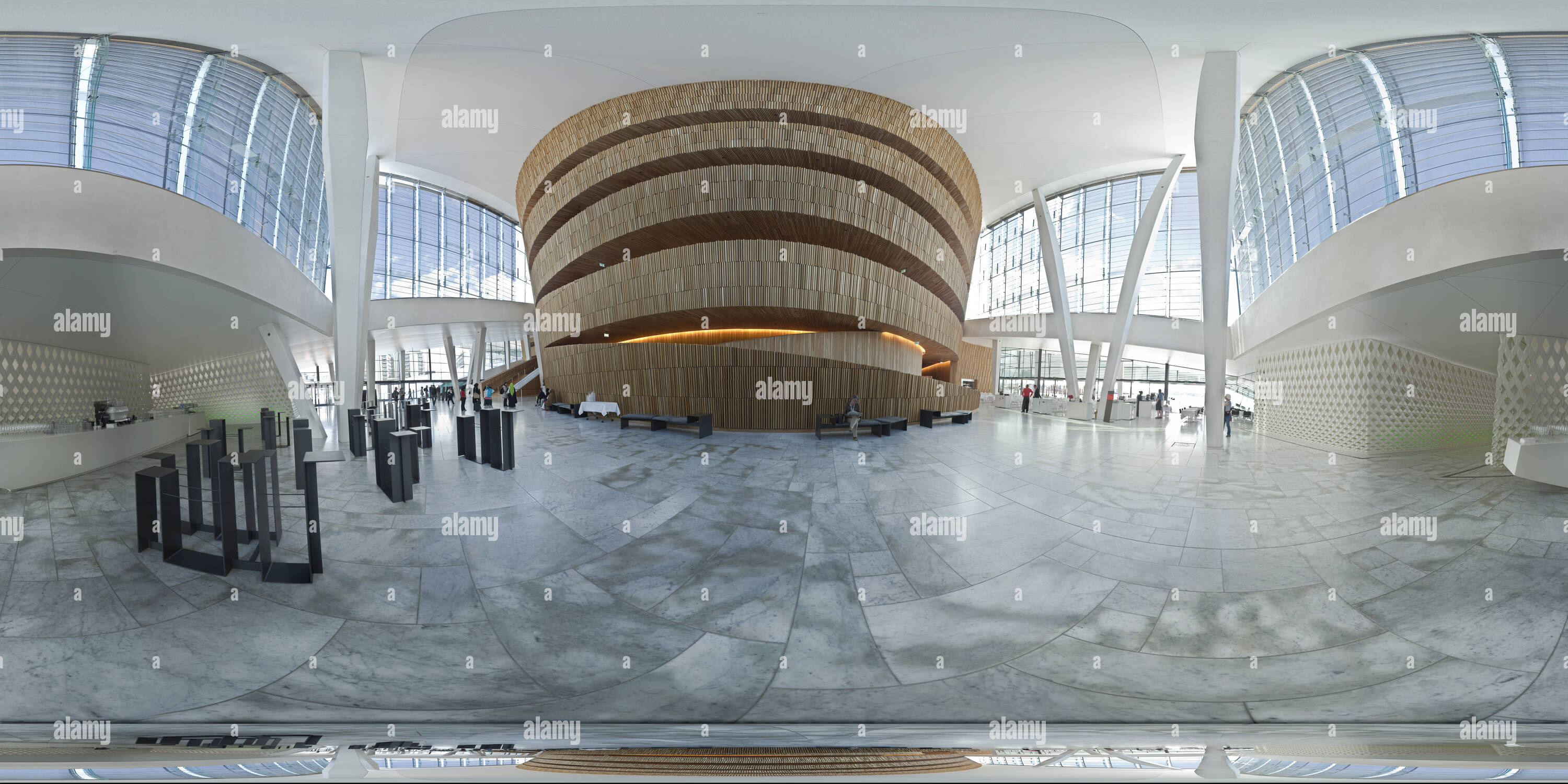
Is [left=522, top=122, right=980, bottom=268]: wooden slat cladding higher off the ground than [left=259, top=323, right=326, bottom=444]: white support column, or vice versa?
[left=522, top=122, right=980, bottom=268]: wooden slat cladding

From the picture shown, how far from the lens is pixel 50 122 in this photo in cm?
405

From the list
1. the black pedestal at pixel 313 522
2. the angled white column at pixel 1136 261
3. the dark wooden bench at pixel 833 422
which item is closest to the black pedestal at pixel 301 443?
the black pedestal at pixel 313 522

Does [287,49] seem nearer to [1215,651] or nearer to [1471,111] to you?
[1215,651]

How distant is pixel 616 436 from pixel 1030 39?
573cm

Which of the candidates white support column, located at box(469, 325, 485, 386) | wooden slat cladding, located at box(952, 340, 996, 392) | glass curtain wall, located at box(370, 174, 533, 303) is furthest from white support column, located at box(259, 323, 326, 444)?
wooden slat cladding, located at box(952, 340, 996, 392)

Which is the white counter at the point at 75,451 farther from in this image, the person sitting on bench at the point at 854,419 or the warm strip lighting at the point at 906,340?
the warm strip lighting at the point at 906,340

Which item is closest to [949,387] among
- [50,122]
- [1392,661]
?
[1392,661]

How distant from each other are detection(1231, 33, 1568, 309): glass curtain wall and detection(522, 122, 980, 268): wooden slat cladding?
6.42 metres

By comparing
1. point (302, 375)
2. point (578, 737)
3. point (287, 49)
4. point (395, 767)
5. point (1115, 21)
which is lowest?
point (578, 737)

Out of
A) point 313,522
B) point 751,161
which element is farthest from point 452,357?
point 313,522

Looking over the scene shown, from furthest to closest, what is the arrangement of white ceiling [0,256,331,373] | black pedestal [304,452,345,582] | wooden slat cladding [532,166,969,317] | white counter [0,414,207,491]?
1. wooden slat cladding [532,166,969,317]
2. white ceiling [0,256,331,373]
3. white counter [0,414,207,491]
4. black pedestal [304,452,345,582]

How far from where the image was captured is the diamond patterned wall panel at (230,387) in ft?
22.1

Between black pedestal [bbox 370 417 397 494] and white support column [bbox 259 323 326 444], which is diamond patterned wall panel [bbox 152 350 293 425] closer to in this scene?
white support column [bbox 259 323 326 444]

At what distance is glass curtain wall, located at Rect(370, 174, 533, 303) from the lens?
24922 millimetres
